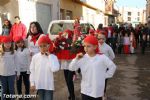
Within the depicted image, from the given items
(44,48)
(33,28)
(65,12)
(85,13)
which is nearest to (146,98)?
(33,28)

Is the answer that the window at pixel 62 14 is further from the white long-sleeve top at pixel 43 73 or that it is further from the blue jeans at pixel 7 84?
the white long-sleeve top at pixel 43 73

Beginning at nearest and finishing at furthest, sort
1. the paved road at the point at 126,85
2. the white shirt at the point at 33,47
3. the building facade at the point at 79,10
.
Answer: the white shirt at the point at 33,47
the paved road at the point at 126,85
the building facade at the point at 79,10

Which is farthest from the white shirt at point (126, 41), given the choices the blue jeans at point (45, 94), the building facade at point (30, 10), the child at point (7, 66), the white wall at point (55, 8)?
the blue jeans at point (45, 94)

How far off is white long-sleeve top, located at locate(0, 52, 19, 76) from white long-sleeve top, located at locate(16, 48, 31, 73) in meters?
0.54

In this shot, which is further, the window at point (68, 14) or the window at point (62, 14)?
the window at point (68, 14)

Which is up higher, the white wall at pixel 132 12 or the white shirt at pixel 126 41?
the white wall at pixel 132 12

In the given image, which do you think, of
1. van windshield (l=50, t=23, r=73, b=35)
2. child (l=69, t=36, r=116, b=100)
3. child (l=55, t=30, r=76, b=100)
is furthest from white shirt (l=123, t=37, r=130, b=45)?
child (l=69, t=36, r=116, b=100)

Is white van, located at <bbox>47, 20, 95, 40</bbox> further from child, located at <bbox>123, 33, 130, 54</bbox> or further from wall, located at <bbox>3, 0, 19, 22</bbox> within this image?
child, located at <bbox>123, 33, 130, 54</bbox>

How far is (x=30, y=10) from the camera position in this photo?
70.2ft

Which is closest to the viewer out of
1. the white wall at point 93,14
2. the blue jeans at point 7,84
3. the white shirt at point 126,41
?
the blue jeans at point 7,84

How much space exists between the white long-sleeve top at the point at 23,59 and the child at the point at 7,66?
56 cm

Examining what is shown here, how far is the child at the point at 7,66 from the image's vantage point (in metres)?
6.97

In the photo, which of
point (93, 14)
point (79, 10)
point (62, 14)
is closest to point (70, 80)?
point (62, 14)

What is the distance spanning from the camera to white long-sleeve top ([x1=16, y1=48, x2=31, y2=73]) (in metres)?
7.70
